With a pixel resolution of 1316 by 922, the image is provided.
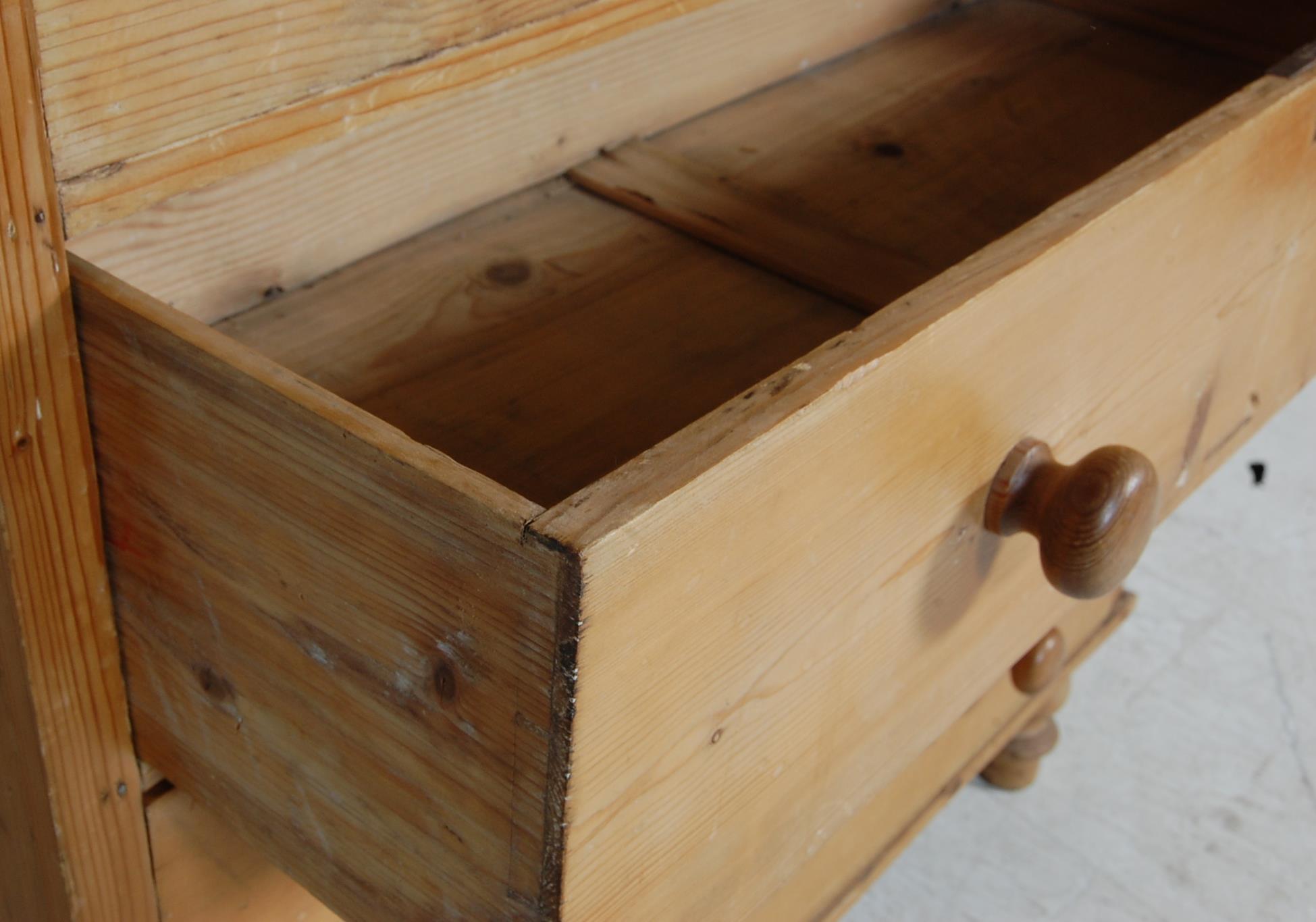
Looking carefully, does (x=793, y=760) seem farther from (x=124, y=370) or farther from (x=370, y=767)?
(x=124, y=370)

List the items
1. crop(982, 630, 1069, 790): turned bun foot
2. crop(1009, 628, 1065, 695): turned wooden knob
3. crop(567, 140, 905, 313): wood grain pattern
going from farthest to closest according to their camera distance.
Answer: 1. crop(982, 630, 1069, 790): turned bun foot
2. crop(1009, 628, 1065, 695): turned wooden knob
3. crop(567, 140, 905, 313): wood grain pattern

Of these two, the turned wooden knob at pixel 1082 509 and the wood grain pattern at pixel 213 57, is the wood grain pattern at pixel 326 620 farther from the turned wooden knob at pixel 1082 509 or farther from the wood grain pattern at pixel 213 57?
the turned wooden knob at pixel 1082 509

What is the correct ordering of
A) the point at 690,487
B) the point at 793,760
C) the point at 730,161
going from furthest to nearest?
the point at 730,161 → the point at 793,760 → the point at 690,487

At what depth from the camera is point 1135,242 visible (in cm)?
54

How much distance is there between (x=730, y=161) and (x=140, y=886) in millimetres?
448

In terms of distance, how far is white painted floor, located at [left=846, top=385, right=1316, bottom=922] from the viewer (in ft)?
3.36

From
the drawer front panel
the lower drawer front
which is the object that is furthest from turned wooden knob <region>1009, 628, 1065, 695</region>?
the drawer front panel

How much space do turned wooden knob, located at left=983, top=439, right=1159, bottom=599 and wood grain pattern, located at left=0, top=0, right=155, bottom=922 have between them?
0.33 m

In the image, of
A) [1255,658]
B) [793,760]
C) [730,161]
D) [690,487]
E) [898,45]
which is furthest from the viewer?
[1255,658]

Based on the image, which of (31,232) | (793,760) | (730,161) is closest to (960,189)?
(730,161)

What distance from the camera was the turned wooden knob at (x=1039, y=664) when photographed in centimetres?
81

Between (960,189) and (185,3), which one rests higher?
(185,3)

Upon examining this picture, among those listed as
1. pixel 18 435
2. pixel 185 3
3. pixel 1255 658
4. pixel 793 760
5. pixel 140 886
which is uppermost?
pixel 185 3

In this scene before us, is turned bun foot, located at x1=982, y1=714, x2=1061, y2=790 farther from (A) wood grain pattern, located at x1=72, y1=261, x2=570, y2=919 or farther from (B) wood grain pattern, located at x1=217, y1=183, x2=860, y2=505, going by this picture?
(A) wood grain pattern, located at x1=72, y1=261, x2=570, y2=919
